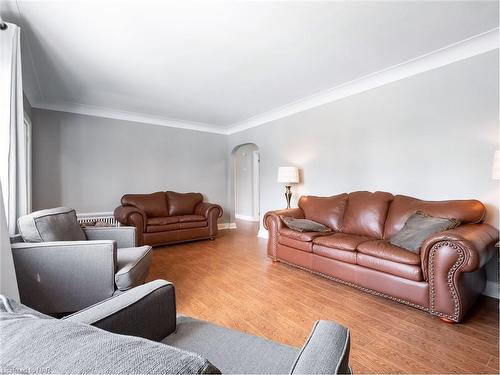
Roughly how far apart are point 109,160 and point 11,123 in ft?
9.19

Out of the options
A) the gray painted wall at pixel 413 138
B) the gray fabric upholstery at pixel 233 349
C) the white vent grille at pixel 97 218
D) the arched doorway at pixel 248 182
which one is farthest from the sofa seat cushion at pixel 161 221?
the gray fabric upholstery at pixel 233 349

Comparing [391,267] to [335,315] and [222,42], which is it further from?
[222,42]

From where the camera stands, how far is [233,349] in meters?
0.95

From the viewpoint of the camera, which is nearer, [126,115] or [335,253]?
[335,253]

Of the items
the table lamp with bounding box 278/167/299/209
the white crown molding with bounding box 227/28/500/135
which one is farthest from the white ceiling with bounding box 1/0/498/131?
the table lamp with bounding box 278/167/299/209

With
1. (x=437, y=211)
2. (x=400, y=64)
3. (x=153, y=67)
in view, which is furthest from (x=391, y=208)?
(x=153, y=67)

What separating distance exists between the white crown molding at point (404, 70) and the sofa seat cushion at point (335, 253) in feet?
7.41

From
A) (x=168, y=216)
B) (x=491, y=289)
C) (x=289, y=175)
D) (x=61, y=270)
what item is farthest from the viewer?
(x=168, y=216)

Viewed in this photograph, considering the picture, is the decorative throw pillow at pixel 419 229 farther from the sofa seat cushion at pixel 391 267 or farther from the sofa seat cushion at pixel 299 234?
the sofa seat cushion at pixel 299 234

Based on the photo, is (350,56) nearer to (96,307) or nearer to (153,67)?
(153,67)

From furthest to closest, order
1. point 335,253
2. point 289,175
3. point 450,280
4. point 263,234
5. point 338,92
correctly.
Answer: point 263,234, point 289,175, point 338,92, point 335,253, point 450,280

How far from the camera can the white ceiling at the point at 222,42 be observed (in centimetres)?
202

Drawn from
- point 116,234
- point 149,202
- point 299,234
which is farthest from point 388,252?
point 149,202

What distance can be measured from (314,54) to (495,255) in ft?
9.02
